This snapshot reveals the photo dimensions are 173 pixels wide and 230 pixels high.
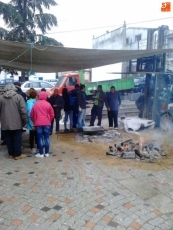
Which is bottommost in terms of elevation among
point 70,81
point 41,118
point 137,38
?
point 41,118

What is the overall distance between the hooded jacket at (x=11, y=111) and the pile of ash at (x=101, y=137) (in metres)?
2.76

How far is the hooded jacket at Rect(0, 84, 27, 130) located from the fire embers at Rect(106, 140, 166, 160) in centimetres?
245

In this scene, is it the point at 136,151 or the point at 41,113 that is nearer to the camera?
the point at 41,113

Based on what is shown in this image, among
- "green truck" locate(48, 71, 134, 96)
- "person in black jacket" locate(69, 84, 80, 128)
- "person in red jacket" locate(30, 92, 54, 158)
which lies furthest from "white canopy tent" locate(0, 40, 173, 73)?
"green truck" locate(48, 71, 134, 96)

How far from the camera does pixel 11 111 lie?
5578mm

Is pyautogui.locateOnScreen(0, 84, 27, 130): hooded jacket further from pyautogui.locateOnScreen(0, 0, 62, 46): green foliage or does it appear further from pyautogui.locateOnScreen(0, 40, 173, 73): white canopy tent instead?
pyautogui.locateOnScreen(0, 0, 62, 46): green foliage

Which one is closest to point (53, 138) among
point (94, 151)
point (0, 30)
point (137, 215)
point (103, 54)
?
point (94, 151)

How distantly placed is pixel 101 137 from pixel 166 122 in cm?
307

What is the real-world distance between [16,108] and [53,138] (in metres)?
2.70

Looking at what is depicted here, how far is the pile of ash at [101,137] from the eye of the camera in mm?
7997

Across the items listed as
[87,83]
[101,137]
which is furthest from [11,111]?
[87,83]

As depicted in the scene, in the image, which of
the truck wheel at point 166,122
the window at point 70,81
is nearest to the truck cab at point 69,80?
the window at point 70,81

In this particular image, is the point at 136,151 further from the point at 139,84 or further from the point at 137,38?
the point at 137,38

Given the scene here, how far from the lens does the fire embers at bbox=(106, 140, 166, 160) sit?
612cm
